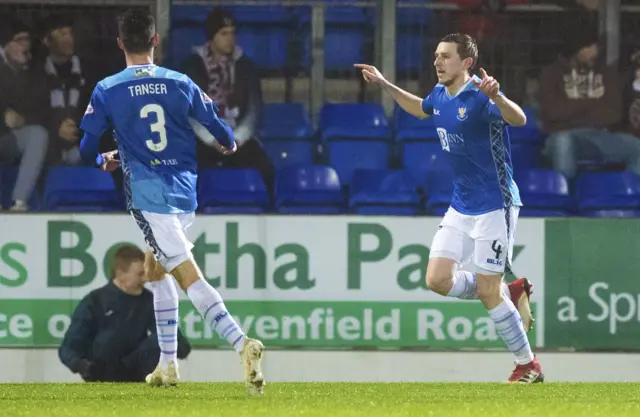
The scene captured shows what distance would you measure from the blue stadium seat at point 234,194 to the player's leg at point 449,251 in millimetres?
2711

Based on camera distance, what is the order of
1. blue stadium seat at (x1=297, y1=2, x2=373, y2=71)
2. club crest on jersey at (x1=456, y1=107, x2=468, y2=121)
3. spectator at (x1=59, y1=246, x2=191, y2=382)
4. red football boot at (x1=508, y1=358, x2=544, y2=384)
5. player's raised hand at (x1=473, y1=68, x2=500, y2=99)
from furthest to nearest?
blue stadium seat at (x1=297, y1=2, x2=373, y2=71)
spectator at (x1=59, y1=246, x2=191, y2=382)
red football boot at (x1=508, y1=358, x2=544, y2=384)
club crest on jersey at (x1=456, y1=107, x2=468, y2=121)
player's raised hand at (x1=473, y1=68, x2=500, y2=99)

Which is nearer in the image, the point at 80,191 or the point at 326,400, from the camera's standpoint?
the point at 326,400

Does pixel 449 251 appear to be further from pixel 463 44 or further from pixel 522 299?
pixel 463 44

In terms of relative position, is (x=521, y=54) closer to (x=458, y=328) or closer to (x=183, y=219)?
(x=458, y=328)

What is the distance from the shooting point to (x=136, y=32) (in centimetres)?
769

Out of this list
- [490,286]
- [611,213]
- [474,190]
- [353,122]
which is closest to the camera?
[474,190]

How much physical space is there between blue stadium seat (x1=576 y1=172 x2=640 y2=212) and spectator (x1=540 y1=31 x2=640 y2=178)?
0.41 ft

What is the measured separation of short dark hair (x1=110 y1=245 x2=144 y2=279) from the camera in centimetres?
1045

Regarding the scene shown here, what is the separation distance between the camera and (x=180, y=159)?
25.4ft

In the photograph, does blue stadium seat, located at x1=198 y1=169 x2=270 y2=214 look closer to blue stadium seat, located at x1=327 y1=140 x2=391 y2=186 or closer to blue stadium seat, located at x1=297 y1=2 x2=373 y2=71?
blue stadium seat, located at x1=327 y1=140 x2=391 y2=186

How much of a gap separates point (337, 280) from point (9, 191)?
8.36ft

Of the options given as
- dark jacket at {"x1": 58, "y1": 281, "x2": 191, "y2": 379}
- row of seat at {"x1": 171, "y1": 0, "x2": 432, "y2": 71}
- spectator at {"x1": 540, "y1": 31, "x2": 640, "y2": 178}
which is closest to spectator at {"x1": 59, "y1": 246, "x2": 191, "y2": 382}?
dark jacket at {"x1": 58, "y1": 281, "x2": 191, "y2": 379}

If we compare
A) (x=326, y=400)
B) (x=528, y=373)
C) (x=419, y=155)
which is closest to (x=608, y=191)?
(x=419, y=155)

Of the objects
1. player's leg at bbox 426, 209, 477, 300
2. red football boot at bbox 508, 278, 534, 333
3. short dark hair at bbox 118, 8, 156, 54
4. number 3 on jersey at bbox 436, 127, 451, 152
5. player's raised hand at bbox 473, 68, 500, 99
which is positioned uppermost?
short dark hair at bbox 118, 8, 156, 54
